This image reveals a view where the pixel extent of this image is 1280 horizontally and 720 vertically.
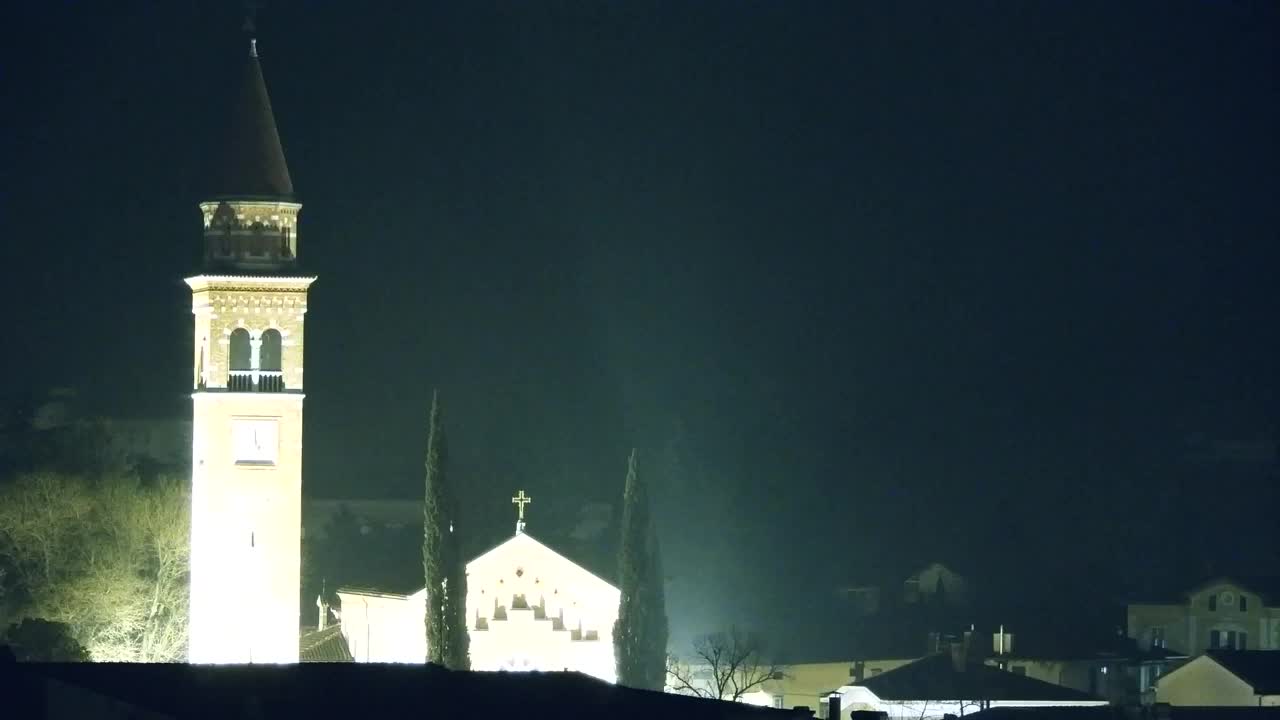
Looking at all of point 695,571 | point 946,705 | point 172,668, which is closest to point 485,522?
point 695,571

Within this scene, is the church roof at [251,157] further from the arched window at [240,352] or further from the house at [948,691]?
the house at [948,691]

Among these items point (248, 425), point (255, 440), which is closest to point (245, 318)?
point (248, 425)

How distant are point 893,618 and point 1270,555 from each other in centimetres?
2112

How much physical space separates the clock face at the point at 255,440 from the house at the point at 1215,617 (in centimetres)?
3082

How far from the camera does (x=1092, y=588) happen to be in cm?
9838

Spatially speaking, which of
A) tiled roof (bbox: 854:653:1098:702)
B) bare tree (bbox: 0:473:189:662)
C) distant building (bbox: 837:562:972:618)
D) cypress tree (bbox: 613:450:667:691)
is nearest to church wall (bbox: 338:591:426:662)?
bare tree (bbox: 0:473:189:662)

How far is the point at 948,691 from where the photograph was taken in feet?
224

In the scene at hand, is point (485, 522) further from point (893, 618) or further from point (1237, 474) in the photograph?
point (1237, 474)

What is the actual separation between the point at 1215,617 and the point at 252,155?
3572 centimetres

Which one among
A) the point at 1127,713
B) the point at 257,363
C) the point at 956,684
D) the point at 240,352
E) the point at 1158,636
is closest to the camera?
the point at 1127,713

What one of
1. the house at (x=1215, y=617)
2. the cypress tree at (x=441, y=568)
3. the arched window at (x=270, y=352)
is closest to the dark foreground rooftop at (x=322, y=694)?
the cypress tree at (x=441, y=568)

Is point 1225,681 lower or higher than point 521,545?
lower

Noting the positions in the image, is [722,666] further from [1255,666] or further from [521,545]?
[1255,666]

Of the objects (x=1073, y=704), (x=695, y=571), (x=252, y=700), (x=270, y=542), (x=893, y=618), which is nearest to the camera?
(x=252, y=700)
